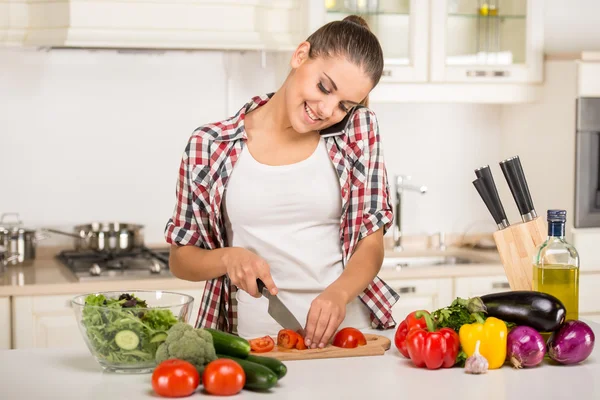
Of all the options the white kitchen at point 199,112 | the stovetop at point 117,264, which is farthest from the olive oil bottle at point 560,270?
the stovetop at point 117,264

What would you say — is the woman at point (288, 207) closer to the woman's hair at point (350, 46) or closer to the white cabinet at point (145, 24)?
the woman's hair at point (350, 46)

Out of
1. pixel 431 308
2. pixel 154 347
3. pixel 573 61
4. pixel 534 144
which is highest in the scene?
pixel 573 61

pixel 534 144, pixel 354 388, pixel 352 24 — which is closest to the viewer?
pixel 354 388

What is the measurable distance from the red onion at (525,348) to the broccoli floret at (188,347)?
0.53 m

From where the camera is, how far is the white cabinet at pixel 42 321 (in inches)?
116

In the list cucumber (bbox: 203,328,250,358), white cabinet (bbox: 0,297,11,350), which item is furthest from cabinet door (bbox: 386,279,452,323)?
cucumber (bbox: 203,328,250,358)

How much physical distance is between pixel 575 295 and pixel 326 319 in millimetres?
502

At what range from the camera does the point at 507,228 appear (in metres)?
1.88

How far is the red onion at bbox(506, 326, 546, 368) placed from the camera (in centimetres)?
155

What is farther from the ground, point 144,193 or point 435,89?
point 435,89

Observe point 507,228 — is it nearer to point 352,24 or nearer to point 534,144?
point 352,24

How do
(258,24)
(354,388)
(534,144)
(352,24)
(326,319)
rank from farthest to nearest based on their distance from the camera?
(534,144)
(258,24)
(352,24)
(326,319)
(354,388)

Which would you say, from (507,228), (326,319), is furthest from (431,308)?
(326,319)

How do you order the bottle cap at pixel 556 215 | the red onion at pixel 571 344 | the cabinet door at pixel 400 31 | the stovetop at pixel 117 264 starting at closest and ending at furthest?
the red onion at pixel 571 344 → the bottle cap at pixel 556 215 → the stovetop at pixel 117 264 → the cabinet door at pixel 400 31
